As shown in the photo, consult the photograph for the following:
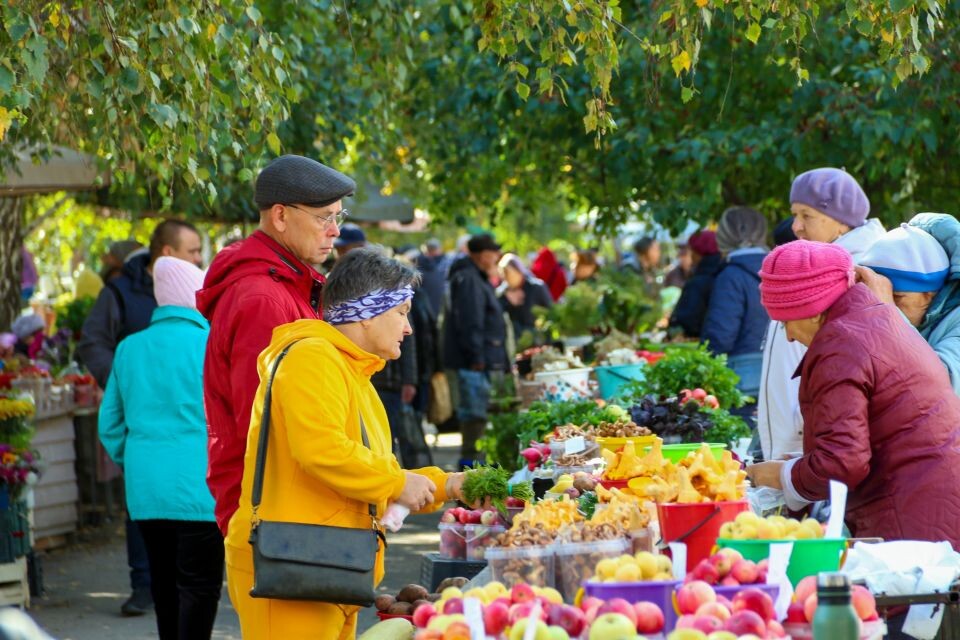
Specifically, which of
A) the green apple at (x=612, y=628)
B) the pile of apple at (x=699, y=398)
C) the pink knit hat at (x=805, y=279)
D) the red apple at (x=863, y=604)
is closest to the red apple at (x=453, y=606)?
the green apple at (x=612, y=628)

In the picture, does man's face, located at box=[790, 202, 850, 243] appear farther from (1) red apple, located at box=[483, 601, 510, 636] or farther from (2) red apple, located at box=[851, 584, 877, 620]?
(1) red apple, located at box=[483, 601, 510, 636]

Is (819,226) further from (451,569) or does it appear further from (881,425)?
(451,569)

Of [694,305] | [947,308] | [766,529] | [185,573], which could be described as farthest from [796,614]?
[694,305]

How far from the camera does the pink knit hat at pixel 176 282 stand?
655 cm

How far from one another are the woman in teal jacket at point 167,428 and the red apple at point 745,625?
3650 mm

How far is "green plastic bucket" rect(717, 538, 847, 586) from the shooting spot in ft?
11.3

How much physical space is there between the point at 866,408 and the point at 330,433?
1.54 metres

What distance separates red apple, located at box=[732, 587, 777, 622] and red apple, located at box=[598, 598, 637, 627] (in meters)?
0.23

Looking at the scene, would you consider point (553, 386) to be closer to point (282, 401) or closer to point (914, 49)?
point (914, 49)

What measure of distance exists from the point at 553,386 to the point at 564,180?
13.0 ft

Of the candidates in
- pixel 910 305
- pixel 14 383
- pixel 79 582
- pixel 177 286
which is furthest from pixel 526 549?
pixel 14 383

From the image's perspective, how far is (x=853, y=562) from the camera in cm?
382

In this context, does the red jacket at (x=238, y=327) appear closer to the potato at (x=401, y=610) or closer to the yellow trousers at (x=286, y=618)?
the yellow trousers at (x=286, y=618)

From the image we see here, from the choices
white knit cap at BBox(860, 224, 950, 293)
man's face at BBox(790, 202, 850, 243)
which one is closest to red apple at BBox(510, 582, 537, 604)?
white knit cap at BBox(860, 224, 950, 293)
